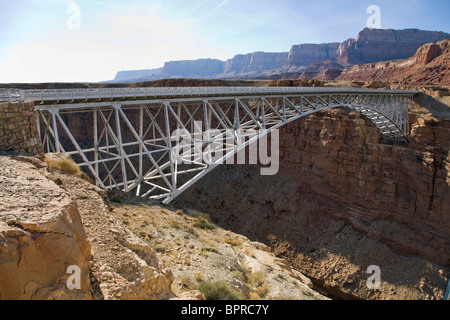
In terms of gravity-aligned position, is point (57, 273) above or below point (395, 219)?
above

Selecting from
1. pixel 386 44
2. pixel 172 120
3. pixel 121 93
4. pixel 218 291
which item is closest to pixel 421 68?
pixel 172 120

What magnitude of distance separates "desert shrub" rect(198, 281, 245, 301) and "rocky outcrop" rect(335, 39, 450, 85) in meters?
68.3

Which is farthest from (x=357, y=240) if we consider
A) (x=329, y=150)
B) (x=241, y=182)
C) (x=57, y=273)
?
(x=57, y=273)

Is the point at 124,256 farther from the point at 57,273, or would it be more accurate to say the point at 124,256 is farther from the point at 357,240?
the point at 357,240

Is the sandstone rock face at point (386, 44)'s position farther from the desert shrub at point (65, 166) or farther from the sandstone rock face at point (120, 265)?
the sandstone rock face at point (120, 265)

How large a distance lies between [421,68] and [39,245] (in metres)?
82.3

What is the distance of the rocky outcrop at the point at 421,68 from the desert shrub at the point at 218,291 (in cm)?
6832

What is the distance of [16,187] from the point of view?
5168 millimetres

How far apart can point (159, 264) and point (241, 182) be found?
2768 cm

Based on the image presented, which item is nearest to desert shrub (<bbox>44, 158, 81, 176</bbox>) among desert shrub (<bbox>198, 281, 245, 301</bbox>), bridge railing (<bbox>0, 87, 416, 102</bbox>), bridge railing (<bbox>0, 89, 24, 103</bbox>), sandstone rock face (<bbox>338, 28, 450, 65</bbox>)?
bridge railing (<bbox>0, 89, 24, 103</bbox>)

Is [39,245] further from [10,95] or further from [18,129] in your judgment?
[10,95]

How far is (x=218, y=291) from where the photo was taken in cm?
745

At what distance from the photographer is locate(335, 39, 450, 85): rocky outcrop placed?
60094 millimetres
